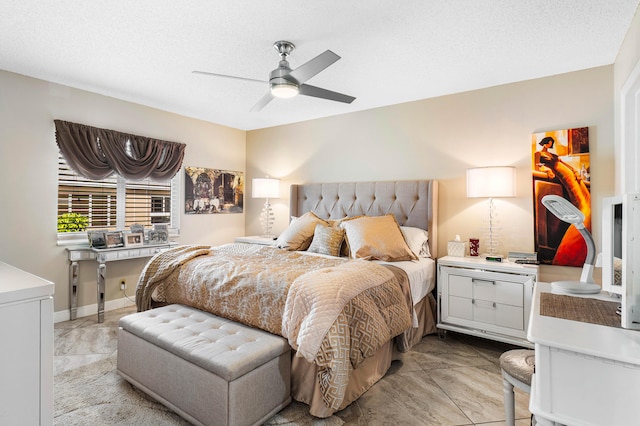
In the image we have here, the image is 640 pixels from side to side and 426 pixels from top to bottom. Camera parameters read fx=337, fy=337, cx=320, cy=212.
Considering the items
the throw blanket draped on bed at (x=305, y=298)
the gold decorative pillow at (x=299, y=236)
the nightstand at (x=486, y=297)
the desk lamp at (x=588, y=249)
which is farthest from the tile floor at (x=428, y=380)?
the gold decorative pillow at (x=299, y=236)

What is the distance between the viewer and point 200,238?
4930mm

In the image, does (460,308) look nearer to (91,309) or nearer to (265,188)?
(265,188)

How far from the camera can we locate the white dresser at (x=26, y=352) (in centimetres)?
103

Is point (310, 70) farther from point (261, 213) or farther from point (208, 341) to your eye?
point (261, 213)

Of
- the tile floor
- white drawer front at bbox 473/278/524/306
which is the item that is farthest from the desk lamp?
white drawer front at bbox 473/278/524/306

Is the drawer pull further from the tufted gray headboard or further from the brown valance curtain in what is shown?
the brown valance curtain

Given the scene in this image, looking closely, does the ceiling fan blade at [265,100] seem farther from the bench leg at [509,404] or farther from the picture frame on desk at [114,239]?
the bench leg at [509,404]

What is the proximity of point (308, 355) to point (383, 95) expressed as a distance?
2893mm

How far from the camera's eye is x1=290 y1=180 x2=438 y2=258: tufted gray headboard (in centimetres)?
367

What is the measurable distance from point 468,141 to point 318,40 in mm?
1973

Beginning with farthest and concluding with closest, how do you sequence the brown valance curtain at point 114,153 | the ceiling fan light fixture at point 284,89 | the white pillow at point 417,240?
the brown valance curtain at point 114,153 < the white pillow at point 417,240 < the ceiling fan light fixture at point 284,89

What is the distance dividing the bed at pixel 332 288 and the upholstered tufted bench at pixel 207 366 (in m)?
0.14

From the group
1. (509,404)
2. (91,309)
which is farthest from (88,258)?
(509,404)

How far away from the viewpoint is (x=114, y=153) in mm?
3867
